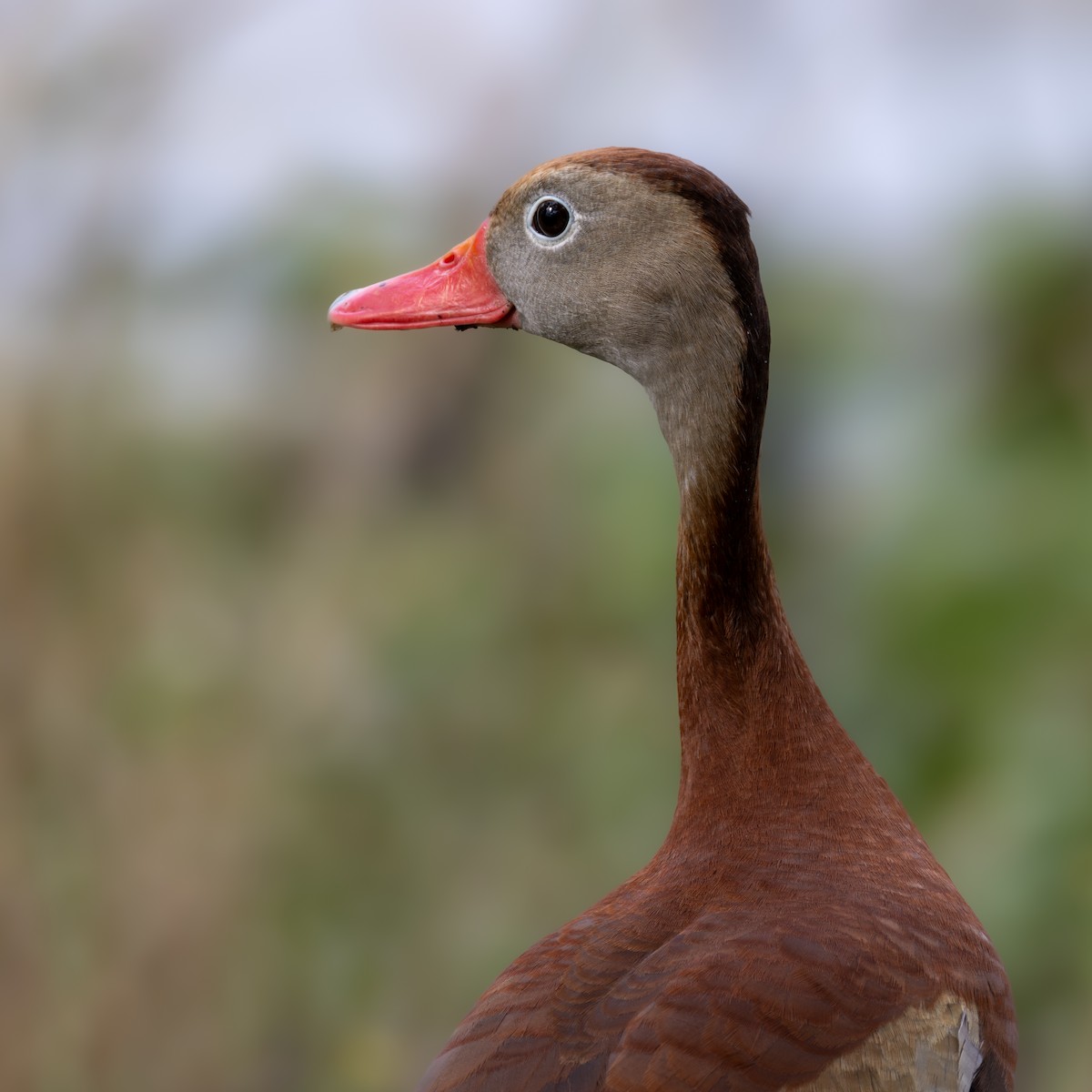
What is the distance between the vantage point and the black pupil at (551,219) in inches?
82.7

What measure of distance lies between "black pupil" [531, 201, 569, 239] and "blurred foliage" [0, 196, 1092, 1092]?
2084mm

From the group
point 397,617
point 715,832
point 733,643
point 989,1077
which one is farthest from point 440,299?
point 397,617

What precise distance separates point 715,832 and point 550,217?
0.90 m

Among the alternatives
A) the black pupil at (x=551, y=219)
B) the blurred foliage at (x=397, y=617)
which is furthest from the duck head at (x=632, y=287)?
the blurred foliage at (x=397, y=617)

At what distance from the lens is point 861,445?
14.0 feet

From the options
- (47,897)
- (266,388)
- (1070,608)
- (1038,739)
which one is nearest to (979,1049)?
(1038,739)

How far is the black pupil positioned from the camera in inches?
82.7

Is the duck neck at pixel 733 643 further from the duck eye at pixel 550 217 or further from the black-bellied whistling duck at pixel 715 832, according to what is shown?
the duck eye at pixel 550 217

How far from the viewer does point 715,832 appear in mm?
1966

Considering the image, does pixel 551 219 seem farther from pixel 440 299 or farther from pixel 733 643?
pixel 733 643

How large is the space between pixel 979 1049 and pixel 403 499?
126 inches

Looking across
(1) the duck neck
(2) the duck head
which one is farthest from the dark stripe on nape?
(2) the duck head

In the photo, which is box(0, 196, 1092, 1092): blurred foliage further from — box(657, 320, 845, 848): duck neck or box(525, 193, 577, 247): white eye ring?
box(525, 193, 577, 247): white eye ring

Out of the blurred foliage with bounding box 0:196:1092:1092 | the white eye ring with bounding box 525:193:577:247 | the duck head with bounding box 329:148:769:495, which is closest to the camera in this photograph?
the duck head with bounding box 329:148:769:495
